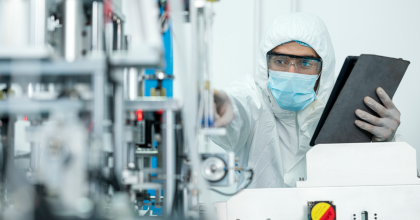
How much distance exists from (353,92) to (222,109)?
515 millimetres

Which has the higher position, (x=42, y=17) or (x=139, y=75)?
(x=42, y=17)

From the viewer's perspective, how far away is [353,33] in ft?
6.91

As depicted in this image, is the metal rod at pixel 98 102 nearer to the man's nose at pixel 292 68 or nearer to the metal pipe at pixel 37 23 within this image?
the metal pipe at pixel 37 23

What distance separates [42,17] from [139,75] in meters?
0.27

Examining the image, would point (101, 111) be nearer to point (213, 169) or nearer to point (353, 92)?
point (213, 169)

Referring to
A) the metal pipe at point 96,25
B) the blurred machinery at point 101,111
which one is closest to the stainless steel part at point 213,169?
the blurred machinery at point 101,111

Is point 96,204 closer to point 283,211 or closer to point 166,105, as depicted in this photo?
point 166,105

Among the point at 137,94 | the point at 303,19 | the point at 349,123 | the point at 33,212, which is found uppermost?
the point at 303,19

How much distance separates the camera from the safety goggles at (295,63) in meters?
1.49

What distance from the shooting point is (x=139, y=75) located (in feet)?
3.03

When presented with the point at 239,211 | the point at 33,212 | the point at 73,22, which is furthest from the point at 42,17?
the point at 239,211

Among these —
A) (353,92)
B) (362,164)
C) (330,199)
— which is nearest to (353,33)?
(353,92)

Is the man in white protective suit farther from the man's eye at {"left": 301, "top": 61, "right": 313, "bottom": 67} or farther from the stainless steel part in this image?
the stainless steel part

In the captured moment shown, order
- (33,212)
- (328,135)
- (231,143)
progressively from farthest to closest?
1. (231,143)
2. (328,135)
3. (33,212)
